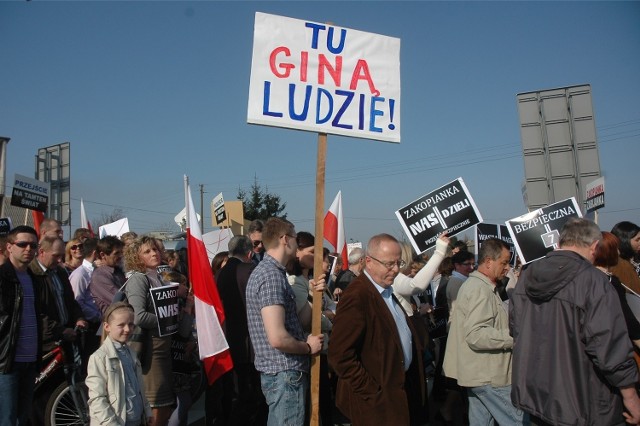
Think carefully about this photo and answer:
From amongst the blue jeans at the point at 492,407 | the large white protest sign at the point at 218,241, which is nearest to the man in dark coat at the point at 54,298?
the blue jeans at the point at 492,407

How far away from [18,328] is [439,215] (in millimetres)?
4134

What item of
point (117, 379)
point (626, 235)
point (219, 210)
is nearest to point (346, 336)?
point (117, 379)

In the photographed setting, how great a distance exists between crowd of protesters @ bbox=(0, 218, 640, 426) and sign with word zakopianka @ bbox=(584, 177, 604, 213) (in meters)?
2.53

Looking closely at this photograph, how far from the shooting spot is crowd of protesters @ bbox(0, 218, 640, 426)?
11.8 ft

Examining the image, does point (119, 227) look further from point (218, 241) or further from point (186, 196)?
point (186, 196)

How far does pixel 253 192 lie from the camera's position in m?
37.6

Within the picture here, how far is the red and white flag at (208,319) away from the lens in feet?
17.1

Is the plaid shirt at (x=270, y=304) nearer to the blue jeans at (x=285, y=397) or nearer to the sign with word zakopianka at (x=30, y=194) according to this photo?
the blue jeans at (x=285, y=397)

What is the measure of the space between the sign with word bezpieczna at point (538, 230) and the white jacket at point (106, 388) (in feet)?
15.1

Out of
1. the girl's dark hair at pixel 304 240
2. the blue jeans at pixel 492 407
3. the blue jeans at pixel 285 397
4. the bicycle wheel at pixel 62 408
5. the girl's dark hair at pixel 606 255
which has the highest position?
the girl's dark hair at pixel 304 240

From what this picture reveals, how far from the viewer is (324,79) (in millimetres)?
4289

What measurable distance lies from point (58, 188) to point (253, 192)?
24.4 metres

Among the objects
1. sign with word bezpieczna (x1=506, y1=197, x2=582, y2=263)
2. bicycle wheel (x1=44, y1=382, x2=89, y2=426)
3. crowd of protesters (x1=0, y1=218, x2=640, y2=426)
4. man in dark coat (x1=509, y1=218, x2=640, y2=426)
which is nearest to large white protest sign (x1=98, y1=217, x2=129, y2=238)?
crowd of protesters (x1=0, y1=218, x2=640, y2=426)

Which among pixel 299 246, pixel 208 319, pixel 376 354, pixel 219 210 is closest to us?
pixel 376 354
